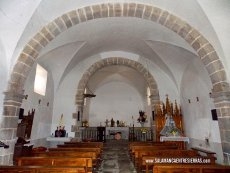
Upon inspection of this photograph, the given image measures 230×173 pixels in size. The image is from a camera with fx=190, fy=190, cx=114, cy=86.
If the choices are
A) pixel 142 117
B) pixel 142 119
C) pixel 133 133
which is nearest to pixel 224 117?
pixel 133 133

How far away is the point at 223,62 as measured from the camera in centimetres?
567

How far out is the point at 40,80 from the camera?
8.89 metres

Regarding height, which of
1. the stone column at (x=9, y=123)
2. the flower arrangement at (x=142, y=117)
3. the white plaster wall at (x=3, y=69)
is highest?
the white plaster wall at (x=3, y=69)

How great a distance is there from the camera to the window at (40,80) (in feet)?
28.2

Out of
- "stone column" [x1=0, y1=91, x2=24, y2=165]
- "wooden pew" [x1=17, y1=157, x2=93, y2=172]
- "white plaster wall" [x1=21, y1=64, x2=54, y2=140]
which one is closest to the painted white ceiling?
"white plaster wall" [x1=21, y1=64, x2=54, y2=140]

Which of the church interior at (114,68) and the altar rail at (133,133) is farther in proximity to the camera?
the altar rail at (133,133)

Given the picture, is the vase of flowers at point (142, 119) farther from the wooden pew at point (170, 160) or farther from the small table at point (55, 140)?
the wooden pew at point (170, 160)

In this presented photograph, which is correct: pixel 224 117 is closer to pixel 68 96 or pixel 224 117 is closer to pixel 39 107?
pixel 39 107

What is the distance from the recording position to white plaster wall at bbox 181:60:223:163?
23.7 ft

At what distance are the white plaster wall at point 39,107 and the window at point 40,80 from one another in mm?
277

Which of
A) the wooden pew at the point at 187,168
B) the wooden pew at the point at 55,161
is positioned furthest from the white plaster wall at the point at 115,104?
the wooden pew at the point at 187,168

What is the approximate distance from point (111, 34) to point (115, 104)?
9439 mm

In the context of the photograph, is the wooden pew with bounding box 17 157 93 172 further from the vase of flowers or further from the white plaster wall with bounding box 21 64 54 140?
the vase of flowers

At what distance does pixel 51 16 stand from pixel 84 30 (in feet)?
5.93
